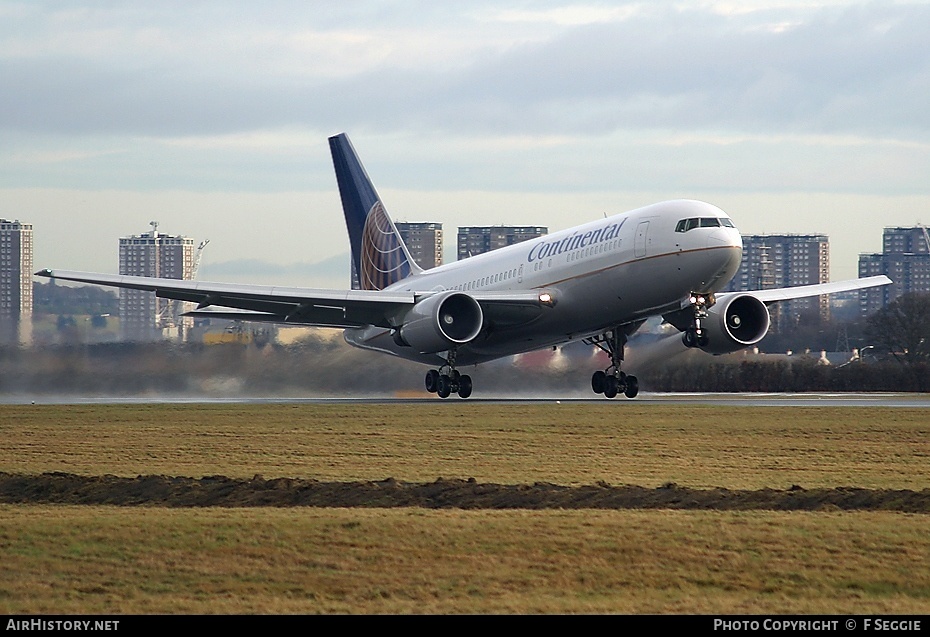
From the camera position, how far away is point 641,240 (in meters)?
36.5

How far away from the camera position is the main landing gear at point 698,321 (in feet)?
120

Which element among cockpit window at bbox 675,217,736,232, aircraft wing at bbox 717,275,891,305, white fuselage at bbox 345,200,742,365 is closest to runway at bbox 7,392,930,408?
white fuselage at bbox 345,200,742,365

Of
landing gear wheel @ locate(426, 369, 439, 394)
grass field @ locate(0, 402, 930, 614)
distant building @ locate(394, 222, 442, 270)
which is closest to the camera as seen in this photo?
grass field @ locate(0, 402, 930, 614)

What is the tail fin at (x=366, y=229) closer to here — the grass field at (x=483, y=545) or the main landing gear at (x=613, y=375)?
the main landing gear at (x=613, y=375)

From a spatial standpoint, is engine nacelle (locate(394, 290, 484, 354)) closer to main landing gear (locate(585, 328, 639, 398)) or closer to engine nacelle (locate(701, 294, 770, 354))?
main landing gear (locate(585, 328, 639, 398))

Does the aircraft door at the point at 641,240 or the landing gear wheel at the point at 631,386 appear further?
the landing gear wheel at the point at 631,386

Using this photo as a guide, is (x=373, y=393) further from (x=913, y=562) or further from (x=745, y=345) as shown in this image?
(x=913, y=562)

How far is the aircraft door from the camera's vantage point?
3631 centimetres

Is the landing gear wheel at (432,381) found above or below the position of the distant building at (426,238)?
below

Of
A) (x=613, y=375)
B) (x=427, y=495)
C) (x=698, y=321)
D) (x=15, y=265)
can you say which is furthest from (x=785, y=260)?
(x=427, y=495)

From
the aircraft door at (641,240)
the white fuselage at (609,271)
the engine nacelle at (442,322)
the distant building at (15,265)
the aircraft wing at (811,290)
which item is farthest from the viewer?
the distant building at (15,265)

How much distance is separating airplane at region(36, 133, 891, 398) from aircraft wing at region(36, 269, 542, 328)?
0.04 metres

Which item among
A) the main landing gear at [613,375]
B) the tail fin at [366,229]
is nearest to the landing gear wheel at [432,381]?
the main landing gear at [613,375]

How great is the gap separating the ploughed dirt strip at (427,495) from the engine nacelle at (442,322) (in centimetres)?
1881
